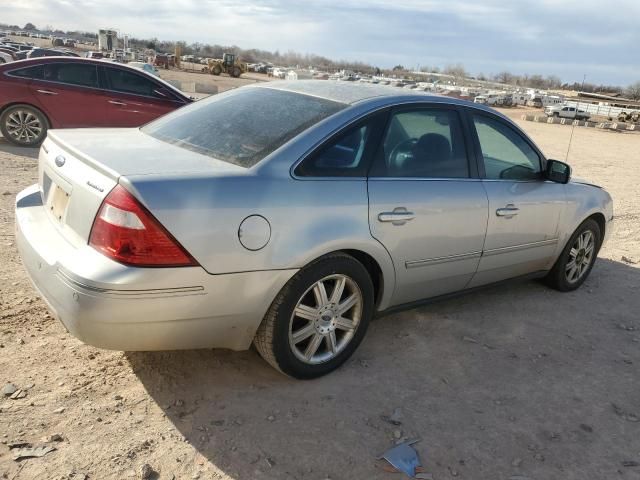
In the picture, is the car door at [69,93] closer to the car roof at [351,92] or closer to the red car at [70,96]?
the red car at [70,96]

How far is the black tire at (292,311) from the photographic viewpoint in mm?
3039

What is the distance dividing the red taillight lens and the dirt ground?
855mm

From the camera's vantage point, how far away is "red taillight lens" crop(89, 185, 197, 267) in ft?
8.46

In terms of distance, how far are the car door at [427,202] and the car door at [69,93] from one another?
751cm

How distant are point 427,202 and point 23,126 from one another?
27.5ft

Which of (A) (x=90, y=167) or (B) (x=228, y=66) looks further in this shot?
(B) (x=228, y=66)

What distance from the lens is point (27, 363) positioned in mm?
3252

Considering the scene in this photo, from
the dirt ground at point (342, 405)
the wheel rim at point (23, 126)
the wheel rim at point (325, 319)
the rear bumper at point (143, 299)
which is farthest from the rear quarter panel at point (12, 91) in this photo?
the wheel rim at point (325, 319)

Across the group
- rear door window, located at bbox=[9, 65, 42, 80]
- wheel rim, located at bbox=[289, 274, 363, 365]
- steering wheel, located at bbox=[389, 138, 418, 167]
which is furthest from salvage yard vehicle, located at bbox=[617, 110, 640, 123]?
wheel rim, located at bbox=[289, 274, 363, 365]

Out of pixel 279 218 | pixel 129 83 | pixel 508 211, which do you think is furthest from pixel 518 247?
pixel 129 83

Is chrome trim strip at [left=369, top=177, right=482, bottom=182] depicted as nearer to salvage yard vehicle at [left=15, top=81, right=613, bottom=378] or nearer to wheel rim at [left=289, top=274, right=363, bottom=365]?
salvage yard vehicle at [left=15, top=81, right=613, bottom=378]

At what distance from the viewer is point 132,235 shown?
2.58 m

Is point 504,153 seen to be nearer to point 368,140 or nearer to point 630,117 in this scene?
point 368,140

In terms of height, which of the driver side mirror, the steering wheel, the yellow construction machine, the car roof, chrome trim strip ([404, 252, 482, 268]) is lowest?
chrome trim strip ([404, 252, 482, 268])
